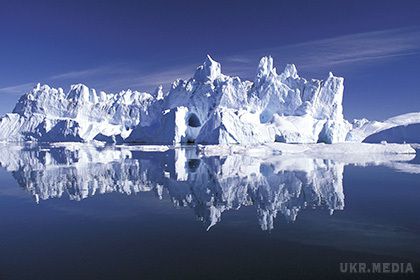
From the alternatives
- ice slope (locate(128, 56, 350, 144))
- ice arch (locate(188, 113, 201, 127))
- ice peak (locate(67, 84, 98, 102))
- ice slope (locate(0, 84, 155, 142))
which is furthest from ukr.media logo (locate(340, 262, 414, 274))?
ice peak (locate(67, 84, 98, 102))

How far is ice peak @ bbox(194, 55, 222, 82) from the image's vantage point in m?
70.4

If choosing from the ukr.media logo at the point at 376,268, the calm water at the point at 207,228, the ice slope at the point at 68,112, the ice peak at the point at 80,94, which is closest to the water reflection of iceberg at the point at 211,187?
the calm water at the point at 207,228

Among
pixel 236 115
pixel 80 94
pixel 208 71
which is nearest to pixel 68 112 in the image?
pixel 80 94

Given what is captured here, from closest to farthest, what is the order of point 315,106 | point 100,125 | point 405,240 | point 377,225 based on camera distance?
point 405,240, point 377,225, point 315,106, point 100,125

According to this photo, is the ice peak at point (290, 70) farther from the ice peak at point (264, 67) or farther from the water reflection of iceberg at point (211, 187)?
the water reflection of iceberg at point (211, 187)

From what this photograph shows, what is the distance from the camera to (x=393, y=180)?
2012 cm

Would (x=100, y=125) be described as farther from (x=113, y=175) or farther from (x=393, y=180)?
(x=393, y=180)

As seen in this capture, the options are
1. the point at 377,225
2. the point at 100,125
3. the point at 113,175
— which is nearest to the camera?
the point at 377,225

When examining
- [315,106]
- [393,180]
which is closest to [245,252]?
[393,180]

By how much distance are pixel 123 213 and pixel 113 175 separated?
10.1 meters

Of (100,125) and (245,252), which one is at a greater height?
(100,125)

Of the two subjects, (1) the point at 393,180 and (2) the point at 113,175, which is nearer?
(1) the point at 393,180

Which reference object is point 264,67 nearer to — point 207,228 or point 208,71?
point 208,71

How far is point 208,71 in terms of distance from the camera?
70.9 m
